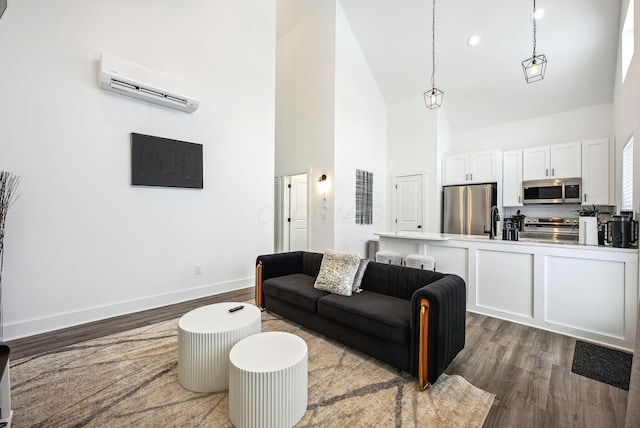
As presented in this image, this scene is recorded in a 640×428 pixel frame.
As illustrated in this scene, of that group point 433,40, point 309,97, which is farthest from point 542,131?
point 309,97

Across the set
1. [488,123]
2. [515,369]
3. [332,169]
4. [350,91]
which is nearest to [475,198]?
[488,123]

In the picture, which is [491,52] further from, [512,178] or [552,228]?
[552,228]

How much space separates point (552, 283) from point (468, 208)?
2.84m

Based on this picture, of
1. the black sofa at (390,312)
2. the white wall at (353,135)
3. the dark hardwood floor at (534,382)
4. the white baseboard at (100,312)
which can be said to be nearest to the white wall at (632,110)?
the dark hardwood floor at (534,382)

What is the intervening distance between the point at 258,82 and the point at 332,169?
1.97m

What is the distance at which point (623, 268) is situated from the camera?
2.47 metres

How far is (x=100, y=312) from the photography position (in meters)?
3.13

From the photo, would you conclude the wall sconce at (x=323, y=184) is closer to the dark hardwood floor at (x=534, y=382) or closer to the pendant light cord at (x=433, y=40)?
the pendant light cord at (x=433, y=40)

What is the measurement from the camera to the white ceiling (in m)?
3.97

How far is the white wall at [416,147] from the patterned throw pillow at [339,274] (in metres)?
3.58

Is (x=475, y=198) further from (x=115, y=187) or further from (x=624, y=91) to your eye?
(x=115, y=187)

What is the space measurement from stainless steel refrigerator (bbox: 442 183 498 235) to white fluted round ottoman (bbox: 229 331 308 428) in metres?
4.87

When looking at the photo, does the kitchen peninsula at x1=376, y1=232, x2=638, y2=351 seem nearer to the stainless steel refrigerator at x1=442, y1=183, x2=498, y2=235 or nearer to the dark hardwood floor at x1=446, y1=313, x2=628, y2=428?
the dark hardwood floor at x1=446, y1=313, x2=628, y2=428

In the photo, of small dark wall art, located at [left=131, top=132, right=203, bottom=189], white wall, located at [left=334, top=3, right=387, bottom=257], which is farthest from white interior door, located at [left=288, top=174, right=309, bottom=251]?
small dark wall art, located at [left=131, top=132, right=203, bottom=189]
